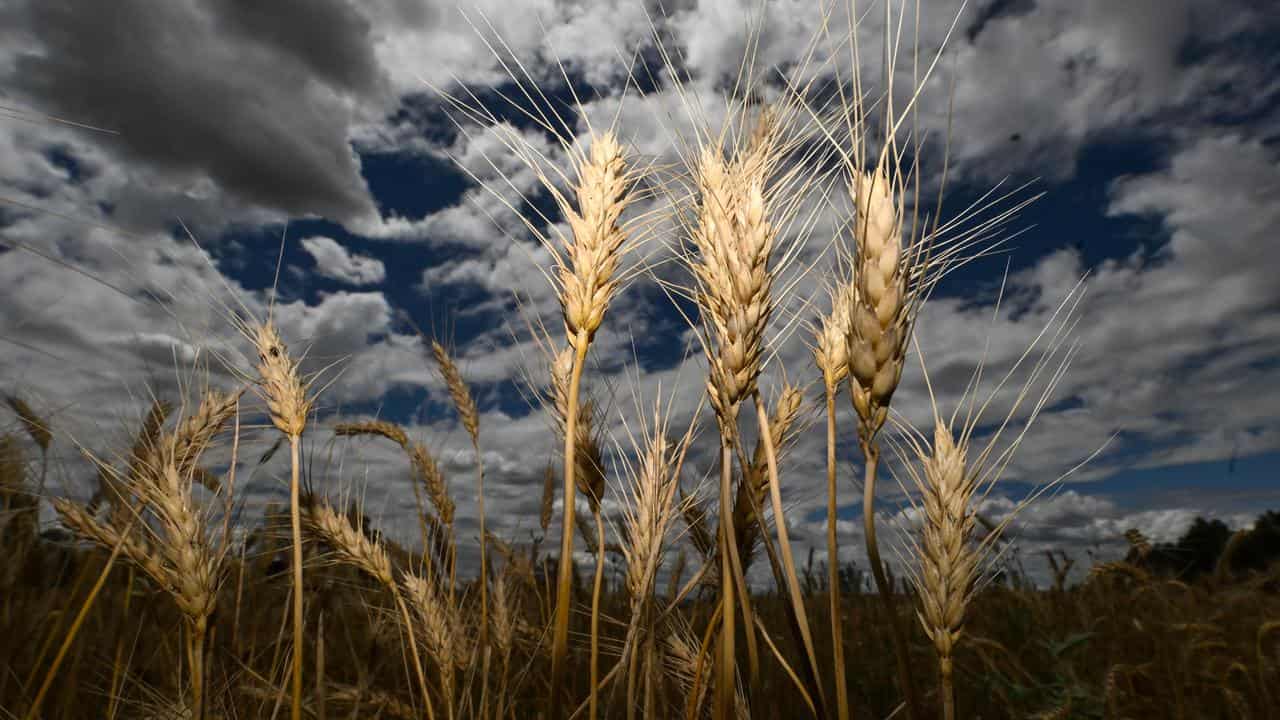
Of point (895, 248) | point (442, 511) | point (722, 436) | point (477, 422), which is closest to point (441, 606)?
point (442, 511)

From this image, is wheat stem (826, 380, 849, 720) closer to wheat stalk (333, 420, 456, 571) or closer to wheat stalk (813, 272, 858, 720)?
wheat stalk (813, 272, 858, 720)

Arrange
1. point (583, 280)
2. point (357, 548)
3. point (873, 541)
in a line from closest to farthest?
1. point (873, 541)
2. point (583, 280)
3. point (357, 548)

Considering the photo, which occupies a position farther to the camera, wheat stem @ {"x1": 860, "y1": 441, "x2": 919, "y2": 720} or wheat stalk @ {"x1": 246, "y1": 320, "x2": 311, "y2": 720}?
wheat stalk @ {"x1": 246, "y1": 320, "x2": 311, "y2": 720}

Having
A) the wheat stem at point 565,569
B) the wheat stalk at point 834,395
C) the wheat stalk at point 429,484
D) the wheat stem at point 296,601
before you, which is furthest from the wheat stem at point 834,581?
the wheat stalk at point 429,484

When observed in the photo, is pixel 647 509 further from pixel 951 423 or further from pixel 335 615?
pixel 335 615

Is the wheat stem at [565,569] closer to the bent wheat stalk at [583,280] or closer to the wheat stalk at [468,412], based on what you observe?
→ the bent wheat stalk at [583,280]

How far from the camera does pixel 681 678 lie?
3.16m

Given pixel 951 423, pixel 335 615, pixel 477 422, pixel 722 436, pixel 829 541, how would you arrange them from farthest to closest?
pixel 335 615 → pixel 477 422 → pixel 951 423 → pixel 722 436 → pixel 829 541

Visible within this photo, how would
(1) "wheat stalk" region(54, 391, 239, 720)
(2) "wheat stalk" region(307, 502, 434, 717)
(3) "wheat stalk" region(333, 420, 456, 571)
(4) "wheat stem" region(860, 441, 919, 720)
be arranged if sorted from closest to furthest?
(4) "wheat stem" region(860, 441, 919, 720) < (1) "wheat stalk" region(54, 391, 239, 720) < (2) "wheat stalk" region(307, 502, 434, 717) < (3) "wheat stalk" region(333, 420, 456, 571)

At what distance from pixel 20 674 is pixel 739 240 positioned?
476 cm

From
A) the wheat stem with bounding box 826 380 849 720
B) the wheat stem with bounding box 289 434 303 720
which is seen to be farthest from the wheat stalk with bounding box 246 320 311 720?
the wheat stem with bounding box 826 380 849 720

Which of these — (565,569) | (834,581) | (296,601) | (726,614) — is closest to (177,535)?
(296,601)

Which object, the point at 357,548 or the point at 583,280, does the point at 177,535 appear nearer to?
the point at 357,548

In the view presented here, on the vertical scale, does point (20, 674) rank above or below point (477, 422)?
below
